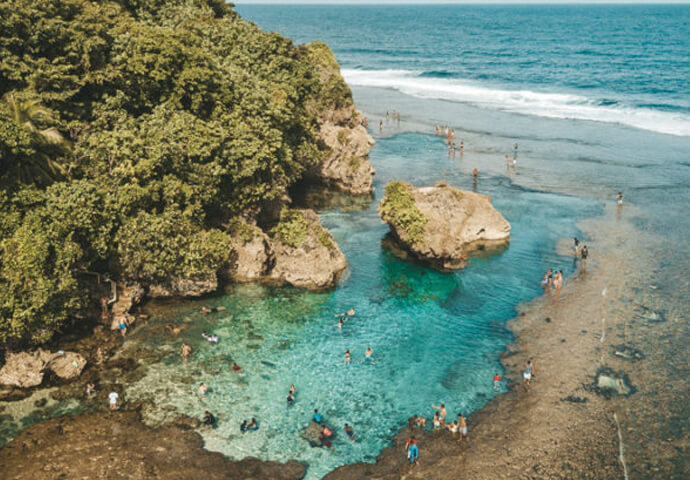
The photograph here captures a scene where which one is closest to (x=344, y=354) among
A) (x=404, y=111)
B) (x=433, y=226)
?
(x=433, y=226)

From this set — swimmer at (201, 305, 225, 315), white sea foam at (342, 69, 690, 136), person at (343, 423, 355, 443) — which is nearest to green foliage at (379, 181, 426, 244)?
swimmer at (201, 305, 225, 315)

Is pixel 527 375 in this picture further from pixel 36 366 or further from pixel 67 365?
pixel 36 366

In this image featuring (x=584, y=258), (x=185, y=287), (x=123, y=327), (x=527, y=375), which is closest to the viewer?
(x=527, y=375)

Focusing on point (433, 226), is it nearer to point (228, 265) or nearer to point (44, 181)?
point (228, 265)

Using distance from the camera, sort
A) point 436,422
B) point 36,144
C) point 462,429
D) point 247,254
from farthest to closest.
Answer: point 247,254
point 36,144
point 436,422
point 462,429

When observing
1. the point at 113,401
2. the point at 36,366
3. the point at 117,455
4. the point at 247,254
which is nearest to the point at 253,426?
the point at 117,455

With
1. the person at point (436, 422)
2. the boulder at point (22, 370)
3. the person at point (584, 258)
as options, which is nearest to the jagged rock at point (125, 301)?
the boulder at point (22, 370)
